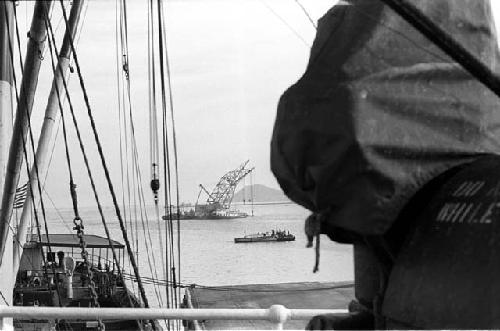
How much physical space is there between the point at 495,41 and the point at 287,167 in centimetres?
120

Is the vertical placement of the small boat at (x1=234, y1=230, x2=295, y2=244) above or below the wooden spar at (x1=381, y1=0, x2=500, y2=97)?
below

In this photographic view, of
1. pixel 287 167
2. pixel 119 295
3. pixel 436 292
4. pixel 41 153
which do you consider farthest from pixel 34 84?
pixel 119 295

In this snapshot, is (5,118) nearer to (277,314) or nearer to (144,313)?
(144,313)

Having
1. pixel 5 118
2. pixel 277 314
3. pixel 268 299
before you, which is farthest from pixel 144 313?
pixel 268 299

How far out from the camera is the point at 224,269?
64.2m

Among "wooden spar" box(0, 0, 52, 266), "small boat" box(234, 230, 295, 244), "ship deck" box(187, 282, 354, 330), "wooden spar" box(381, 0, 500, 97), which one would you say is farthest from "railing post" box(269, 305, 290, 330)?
"small boat" box(234, 230, 295, 244)

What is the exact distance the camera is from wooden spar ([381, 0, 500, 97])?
262 centimetres

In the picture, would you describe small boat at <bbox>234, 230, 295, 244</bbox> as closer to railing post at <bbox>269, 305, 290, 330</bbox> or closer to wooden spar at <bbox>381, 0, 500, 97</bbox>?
railing post at <bbox>269, 305, 290, 330</bbox>

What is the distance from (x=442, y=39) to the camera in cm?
267

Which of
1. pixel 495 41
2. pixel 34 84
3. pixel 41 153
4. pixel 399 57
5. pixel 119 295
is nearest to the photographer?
pixel 399 57

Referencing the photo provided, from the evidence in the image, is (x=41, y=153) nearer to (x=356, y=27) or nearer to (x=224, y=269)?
(x=356, y=27)

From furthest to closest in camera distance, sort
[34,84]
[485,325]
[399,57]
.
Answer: [34,84] → [399,57] → [485,325]

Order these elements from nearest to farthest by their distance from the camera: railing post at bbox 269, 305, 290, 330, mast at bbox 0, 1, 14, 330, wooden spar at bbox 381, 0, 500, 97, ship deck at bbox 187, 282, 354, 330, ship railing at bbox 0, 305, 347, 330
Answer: wooden spar at bbox 381, 0, 500, 97
ship railing at bbox 0, 305, 347, 330
railing post at bbox 269, 305, 290, 330
mast at bbox 0, 1, 14, 330
ship deck at bbox 187, 282, 354, 330

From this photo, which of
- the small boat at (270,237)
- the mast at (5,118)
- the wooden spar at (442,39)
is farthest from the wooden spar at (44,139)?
→ the small boat at (270,237)
